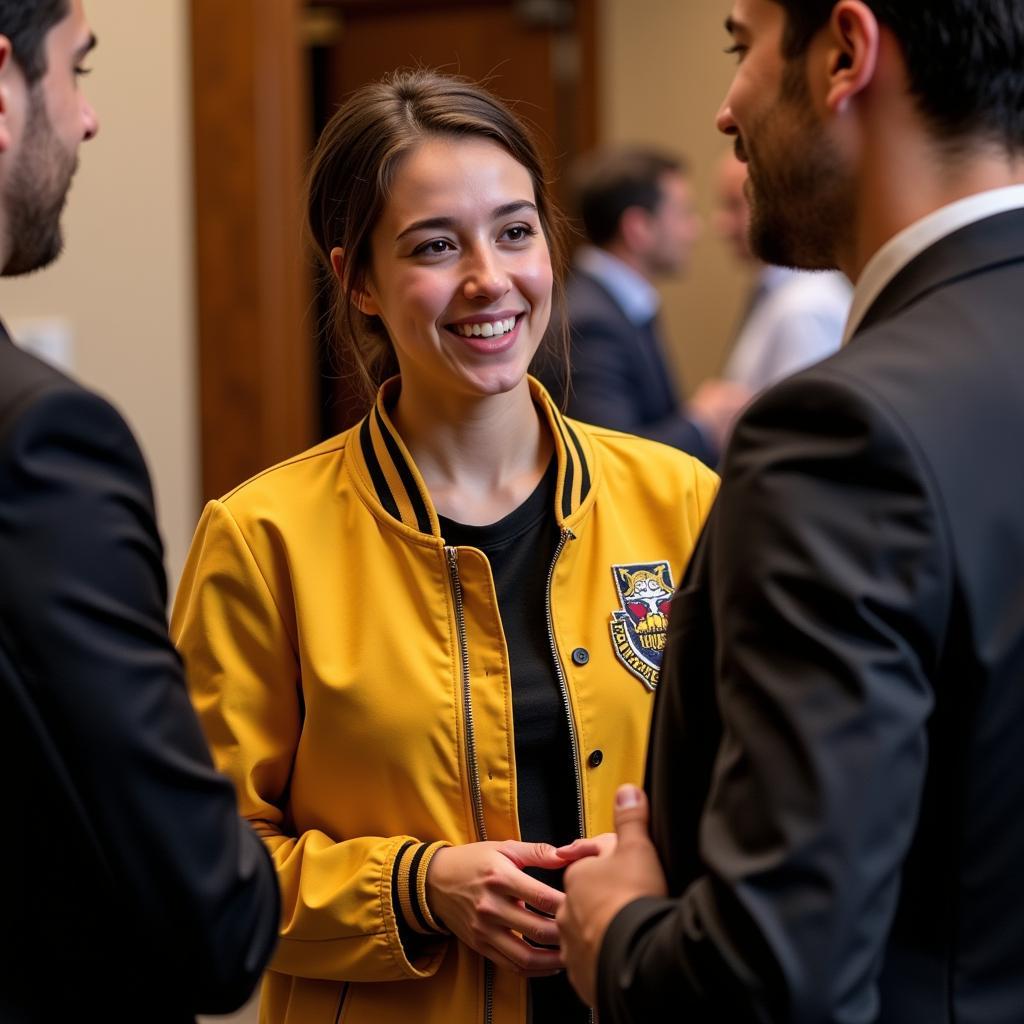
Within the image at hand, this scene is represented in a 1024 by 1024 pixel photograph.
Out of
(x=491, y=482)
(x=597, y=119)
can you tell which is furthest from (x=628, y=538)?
(x=597, y=119)

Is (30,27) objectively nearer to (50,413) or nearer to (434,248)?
(50,413)

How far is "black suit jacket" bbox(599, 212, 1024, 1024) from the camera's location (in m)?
0.92

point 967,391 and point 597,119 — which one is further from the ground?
point 597,119

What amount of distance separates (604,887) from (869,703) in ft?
0.95

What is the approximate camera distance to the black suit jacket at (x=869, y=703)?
92 centimetres

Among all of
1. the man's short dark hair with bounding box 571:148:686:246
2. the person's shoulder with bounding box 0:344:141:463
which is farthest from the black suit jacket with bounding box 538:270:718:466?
the person's shoulder with bounding box 0:344:141:463

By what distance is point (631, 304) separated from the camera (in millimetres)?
4297

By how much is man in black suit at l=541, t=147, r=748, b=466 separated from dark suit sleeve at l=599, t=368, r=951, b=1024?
2.29 m

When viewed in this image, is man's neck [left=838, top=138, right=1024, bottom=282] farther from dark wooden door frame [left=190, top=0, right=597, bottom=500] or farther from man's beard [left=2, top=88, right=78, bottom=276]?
dark wooden door frame [left=190, top=0, right=597, bottom=500]

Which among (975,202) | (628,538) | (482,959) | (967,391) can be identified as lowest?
(482,959)

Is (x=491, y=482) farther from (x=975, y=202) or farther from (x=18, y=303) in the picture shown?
(x=18, y=303)

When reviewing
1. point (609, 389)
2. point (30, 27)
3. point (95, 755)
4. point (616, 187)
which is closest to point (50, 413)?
point (95, 755)

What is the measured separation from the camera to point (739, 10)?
1188mm

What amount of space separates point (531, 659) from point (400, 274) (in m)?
0.45
